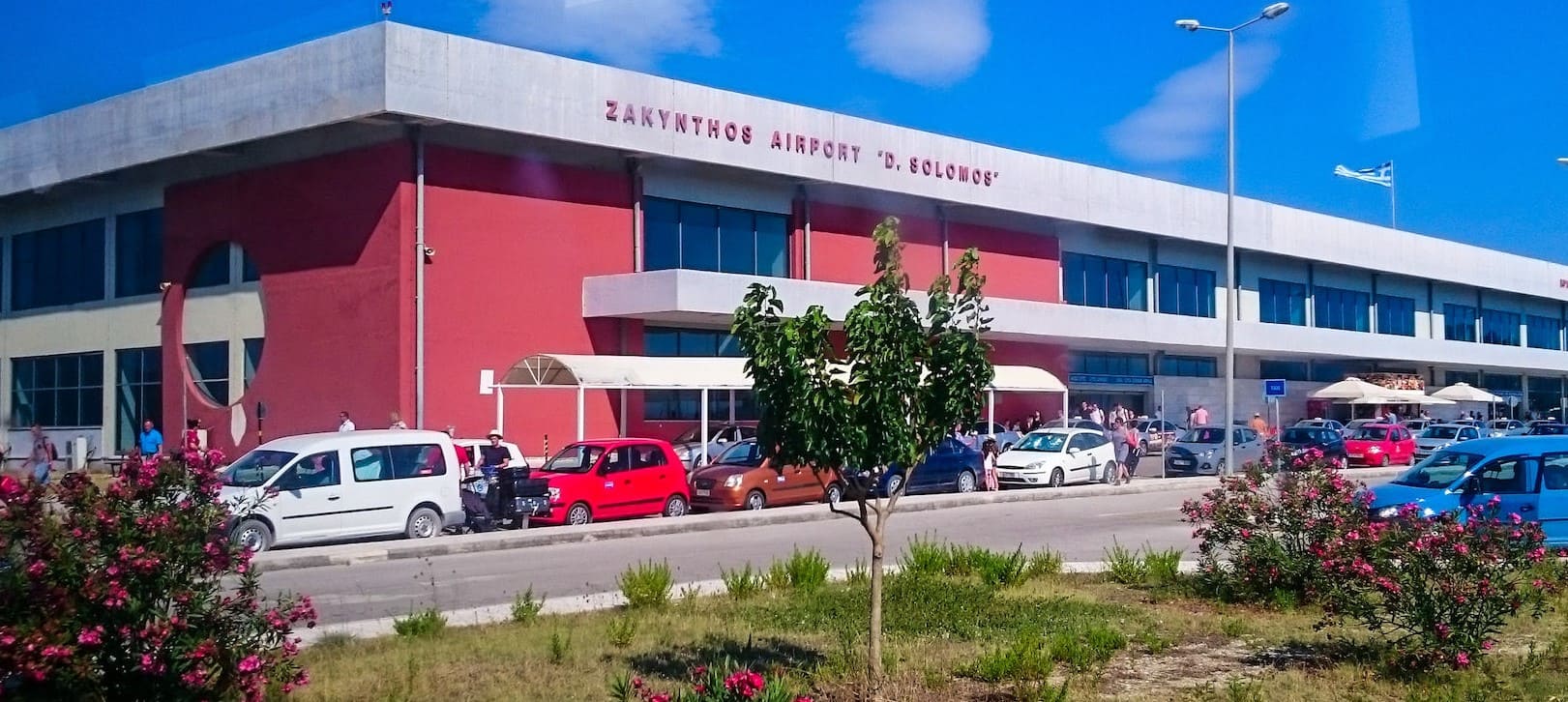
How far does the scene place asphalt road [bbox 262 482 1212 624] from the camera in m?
14.8

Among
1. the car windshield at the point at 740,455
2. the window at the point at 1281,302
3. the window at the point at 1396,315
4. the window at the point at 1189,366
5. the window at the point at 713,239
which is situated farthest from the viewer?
the window at the point at 1396,315

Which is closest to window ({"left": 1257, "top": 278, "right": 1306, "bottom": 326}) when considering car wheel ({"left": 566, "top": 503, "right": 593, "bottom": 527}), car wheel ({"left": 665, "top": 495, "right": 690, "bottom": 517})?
car wheel ({"left": 665, "top": 495, "right": 690, "bottom": 517})

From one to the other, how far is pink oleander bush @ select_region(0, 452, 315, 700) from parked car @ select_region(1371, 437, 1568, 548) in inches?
505

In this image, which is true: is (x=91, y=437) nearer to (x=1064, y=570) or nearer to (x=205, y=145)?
(x=205, y=145)

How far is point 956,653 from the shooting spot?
32.5 ft

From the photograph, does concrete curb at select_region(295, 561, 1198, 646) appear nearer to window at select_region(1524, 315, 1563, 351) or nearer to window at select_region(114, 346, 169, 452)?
window at select_region(114, 346, 169, 452)

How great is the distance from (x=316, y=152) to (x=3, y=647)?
2907cm

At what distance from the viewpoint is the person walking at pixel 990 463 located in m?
30.8

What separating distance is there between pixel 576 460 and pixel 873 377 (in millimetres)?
16303

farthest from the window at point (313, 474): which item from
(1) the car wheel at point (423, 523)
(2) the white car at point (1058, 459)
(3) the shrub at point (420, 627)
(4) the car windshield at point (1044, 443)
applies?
(4) the car windshield at point (1044, 443)

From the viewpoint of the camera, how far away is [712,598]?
12898mm

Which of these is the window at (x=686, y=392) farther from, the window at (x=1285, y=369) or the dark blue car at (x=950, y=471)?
the window at (x=1285, y=369)

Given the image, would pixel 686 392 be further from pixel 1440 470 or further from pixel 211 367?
pixel 1440 470

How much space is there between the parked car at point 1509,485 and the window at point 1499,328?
210 ft
